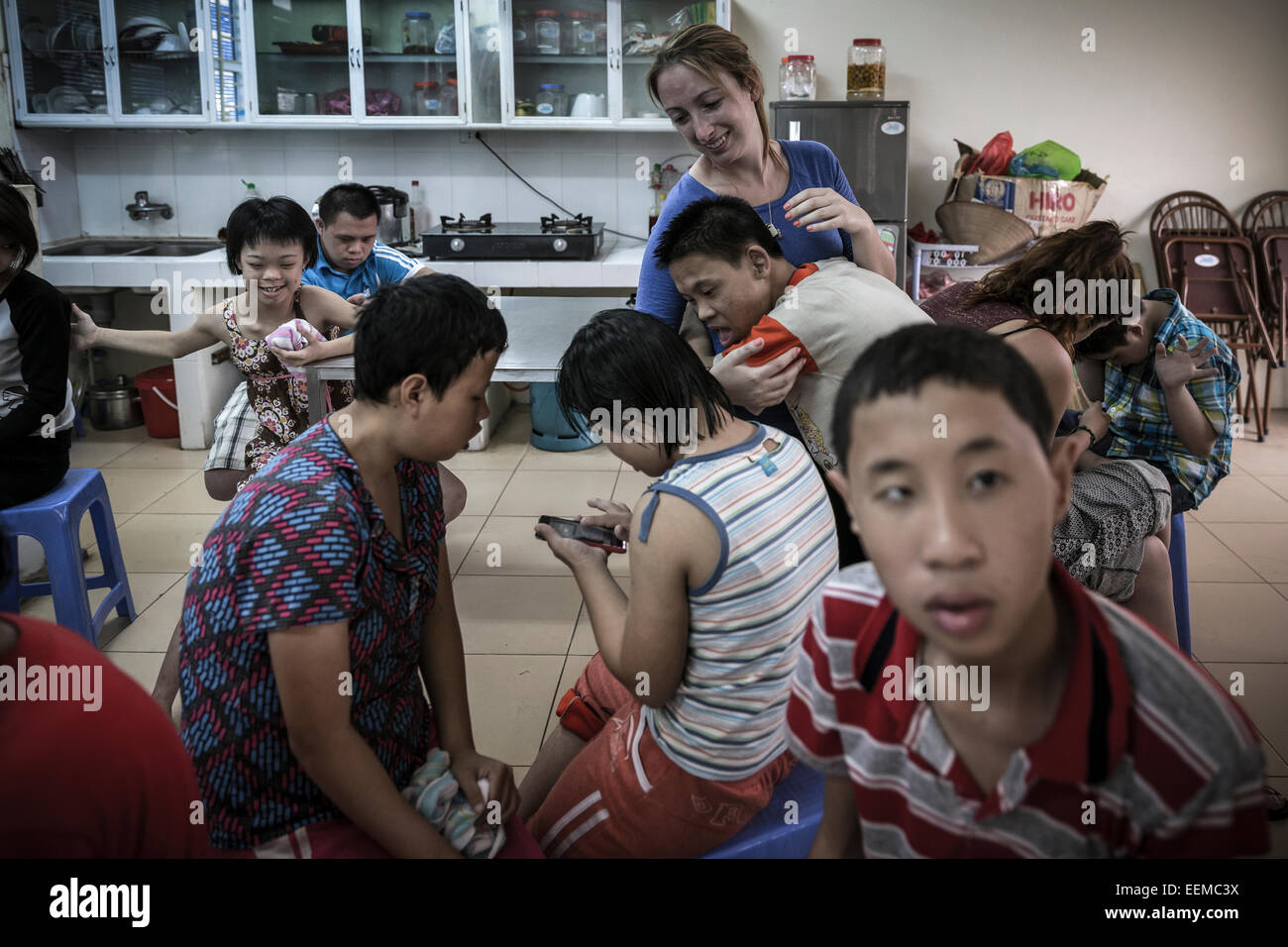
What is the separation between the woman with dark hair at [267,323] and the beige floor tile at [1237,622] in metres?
2.45

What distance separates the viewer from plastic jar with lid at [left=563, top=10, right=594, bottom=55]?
5.19m

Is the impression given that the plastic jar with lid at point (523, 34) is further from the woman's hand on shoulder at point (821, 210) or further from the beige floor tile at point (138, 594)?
the woman's hand on shoulder at point (821, 210)

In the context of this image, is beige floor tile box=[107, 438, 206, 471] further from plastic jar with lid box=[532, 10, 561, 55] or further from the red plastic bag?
the red plastic bag

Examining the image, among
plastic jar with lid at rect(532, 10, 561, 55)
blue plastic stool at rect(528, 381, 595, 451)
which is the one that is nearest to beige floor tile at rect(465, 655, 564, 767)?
blue plastic stool at rect(528, 381, 595, 451)

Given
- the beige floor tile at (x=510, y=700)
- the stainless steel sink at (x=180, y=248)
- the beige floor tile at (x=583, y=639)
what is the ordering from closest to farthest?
1. the beige floor tile at (x=510, y=700)
2. the beige floor tile at (x=583, y=639)
3. the stainless steel sink at (x=180, y=248)

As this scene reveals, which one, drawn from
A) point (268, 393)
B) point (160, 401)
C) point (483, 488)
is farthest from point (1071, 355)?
point (160, 401)

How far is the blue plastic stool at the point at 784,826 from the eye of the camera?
1.42 meters

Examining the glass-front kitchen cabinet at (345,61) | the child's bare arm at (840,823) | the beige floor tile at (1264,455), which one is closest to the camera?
the child's bare arm at (840,823)

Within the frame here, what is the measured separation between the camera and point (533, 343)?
2.96 metres

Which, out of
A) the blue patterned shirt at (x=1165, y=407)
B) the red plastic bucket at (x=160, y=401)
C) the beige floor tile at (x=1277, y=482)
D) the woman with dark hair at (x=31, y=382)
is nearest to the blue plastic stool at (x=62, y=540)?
the woman with dark hair at (x=31, y=382)

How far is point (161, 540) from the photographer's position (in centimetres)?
377

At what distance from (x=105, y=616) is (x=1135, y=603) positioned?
106 inches

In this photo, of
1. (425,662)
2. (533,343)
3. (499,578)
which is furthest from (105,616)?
(425,662)

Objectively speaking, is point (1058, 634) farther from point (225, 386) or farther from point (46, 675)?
point (225, 386)
